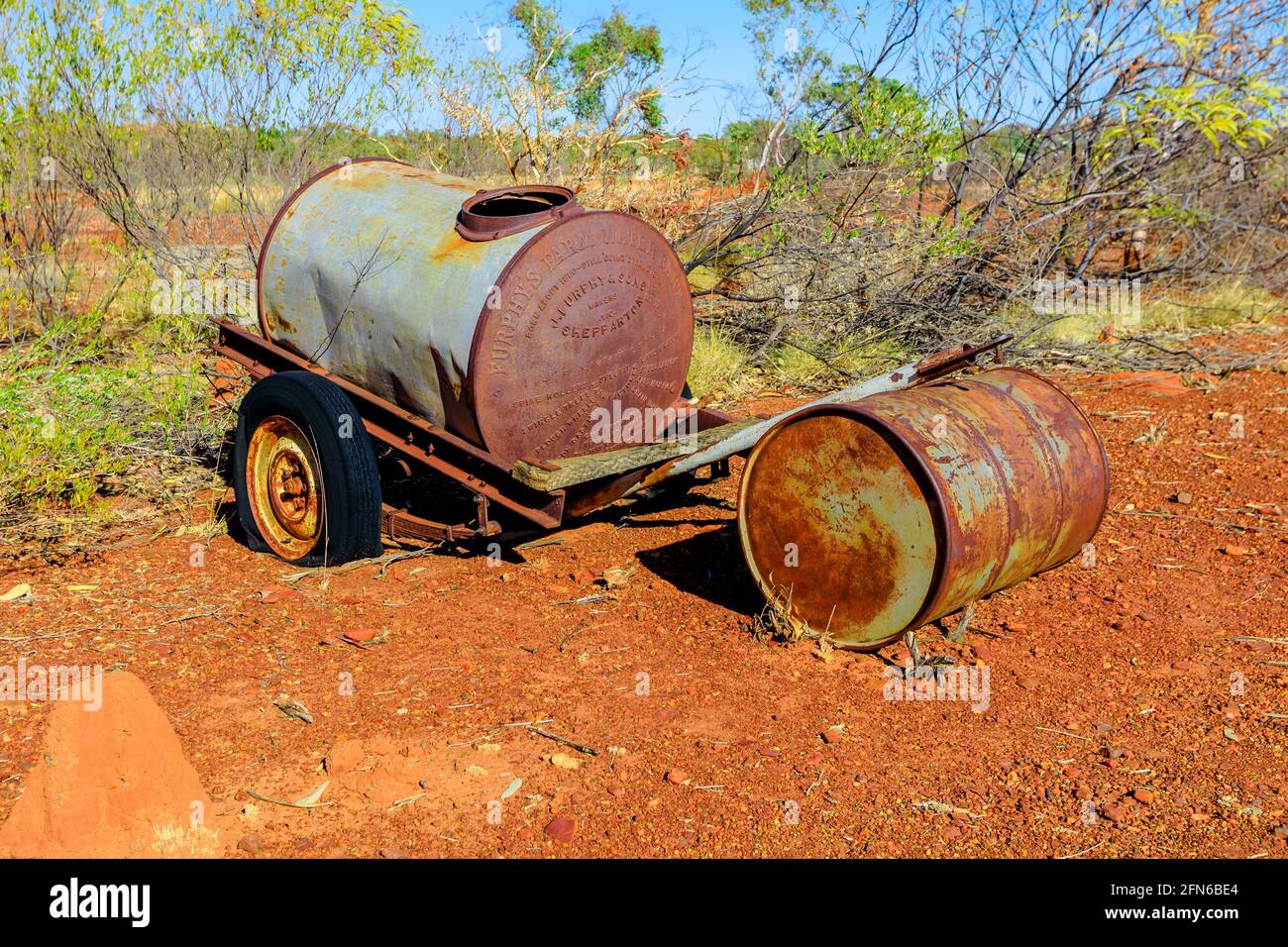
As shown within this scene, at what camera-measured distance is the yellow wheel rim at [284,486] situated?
5461 mm

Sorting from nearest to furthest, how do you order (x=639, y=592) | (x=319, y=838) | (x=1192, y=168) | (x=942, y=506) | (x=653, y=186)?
1. (x=319, y=838)
2. (x=942, y=506)
3. (x=639, y=592)
4. (x=653, y=186)
5. (x=1192, y=168)

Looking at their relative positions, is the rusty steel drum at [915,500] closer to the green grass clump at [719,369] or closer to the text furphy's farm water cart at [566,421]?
the text furphy's farm water cart at [566,421]

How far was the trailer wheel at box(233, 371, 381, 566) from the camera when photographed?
5.20 meters

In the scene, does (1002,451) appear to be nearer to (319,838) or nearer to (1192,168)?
(319,838)

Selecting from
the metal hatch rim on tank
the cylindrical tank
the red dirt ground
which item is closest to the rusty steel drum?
the red dirt ground

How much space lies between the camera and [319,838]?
3270 millimetres

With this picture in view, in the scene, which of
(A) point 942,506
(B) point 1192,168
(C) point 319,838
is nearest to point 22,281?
(C) point 319,838

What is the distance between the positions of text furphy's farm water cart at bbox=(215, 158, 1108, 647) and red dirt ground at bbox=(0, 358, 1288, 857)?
0.36 metres

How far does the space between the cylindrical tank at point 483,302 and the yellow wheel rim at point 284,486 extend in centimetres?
47

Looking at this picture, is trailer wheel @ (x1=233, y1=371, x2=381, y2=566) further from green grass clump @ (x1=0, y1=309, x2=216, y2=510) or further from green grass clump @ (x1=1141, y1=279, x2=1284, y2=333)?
green grass clump @ (x1=1141, y1=279, x2=1284, y2=333)

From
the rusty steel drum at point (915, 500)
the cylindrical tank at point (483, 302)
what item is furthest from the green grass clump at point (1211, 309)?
the cylindrical tank at point (483, 302)

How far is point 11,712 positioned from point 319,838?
5.18ft

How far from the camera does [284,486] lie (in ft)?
18.5
